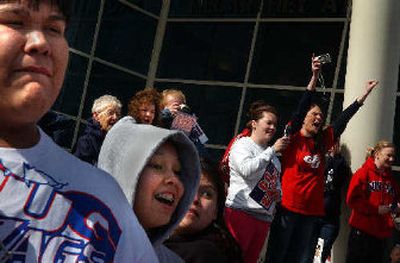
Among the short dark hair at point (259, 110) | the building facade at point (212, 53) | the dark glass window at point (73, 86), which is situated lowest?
the short dark hair at point (259, 110)

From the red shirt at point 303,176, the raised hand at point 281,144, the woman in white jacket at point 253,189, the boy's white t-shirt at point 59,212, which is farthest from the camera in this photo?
the red shirt at point 303,176

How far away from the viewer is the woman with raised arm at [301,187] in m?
5.20

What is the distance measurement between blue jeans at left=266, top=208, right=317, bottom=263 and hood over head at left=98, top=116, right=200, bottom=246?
11.4 ft

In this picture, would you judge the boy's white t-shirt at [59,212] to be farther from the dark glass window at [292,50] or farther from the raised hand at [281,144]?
the dark glass window at [292,50]

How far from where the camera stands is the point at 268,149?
4.81 metres

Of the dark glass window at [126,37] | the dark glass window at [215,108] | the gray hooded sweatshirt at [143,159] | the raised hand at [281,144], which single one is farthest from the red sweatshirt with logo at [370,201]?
the dark glass window at [126,37]

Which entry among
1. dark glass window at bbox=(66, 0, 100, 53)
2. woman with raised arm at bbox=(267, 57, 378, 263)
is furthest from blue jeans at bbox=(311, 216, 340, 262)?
dark glass window at bbox=(66, 0, 100, 53)

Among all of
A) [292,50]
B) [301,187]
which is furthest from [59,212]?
[292,50]

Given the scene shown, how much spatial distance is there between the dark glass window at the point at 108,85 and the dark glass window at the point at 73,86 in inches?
6.2

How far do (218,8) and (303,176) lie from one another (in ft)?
17.5

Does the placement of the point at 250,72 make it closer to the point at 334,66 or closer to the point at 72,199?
the point at 334,66

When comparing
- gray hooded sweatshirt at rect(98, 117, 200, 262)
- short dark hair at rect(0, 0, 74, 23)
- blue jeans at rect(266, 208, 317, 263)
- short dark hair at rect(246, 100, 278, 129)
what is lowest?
blue jeans at rect(266, 208, 317, 263)

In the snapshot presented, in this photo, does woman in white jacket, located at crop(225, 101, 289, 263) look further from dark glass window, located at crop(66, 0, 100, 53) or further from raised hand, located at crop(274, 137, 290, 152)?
dark glass window, located at crop(66, 0, 100, 53)

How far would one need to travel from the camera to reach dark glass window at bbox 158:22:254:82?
9.77m
